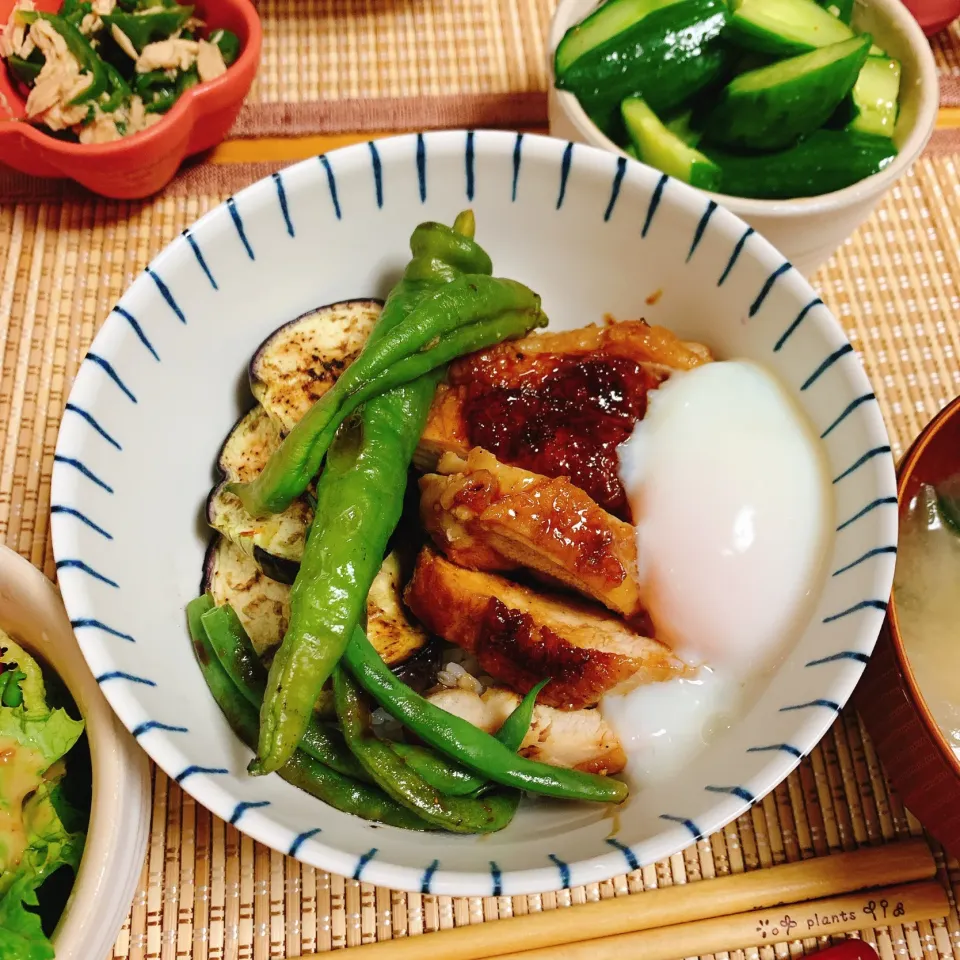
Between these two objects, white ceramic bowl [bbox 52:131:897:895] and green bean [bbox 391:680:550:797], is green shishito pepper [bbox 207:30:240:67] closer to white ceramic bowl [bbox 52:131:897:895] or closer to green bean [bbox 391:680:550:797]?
white ceramic bowl [bbox 52:131:897:895]

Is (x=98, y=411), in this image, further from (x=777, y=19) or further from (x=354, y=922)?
(x=777, y=19)

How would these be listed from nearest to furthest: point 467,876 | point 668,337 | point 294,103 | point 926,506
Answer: point 467,876 < point 668,337 < point 926,506 < point 294,103

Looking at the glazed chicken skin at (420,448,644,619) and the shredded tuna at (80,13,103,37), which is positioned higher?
the shredded tuna at (80,13,103,37)

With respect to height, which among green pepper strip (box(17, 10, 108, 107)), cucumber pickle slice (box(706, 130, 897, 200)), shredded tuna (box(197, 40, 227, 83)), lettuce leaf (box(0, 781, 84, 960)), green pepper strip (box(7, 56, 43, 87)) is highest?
cucumber pickle slice (box(706, 130, 897, 200))

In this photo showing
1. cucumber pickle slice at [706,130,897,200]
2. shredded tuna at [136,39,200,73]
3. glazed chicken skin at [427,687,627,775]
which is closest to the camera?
glazed chicken skin at [427,687,627,775]

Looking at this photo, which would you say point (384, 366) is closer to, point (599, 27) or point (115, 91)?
point (599, 27)

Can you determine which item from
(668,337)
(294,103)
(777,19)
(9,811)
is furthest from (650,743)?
(294,103)

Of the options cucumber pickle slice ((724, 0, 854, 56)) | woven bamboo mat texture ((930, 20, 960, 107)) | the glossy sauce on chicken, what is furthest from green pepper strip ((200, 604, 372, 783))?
woven bamboo mat texture ((930, 20, 960, 107))
